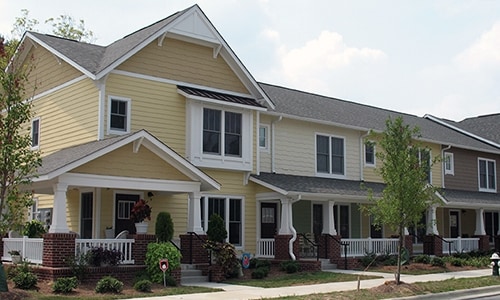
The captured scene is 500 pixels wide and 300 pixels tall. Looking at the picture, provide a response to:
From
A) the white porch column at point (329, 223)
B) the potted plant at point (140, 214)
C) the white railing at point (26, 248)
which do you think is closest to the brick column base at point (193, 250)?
the potted plant at point (140, 214)

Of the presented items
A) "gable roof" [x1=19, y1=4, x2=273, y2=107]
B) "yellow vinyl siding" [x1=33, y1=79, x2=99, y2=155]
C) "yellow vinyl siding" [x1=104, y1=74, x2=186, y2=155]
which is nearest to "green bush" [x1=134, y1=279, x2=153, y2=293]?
"yellow vinyl siding" [x1=33, y1=79, x2=99, y2=155]

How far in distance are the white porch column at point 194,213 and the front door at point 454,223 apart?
66.2 ft

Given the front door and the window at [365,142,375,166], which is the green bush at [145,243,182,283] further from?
the front door

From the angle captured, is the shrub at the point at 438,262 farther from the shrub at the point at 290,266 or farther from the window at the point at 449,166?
the window at the point at 449,166

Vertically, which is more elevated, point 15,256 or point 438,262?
point 15,256

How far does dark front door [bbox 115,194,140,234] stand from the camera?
875 inches

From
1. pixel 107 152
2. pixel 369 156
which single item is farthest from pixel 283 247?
pixel 369 156

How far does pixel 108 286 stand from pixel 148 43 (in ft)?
31.2

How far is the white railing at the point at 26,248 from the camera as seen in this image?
19.4 metres

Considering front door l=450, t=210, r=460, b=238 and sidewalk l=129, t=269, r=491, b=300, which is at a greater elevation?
front door l=450, t=210, r=460, b=238

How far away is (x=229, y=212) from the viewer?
2569 cm

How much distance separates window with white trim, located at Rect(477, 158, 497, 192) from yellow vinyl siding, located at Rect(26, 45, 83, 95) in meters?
25.0

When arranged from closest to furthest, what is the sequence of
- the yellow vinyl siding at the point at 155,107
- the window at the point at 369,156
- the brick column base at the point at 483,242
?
the yellow vinyl siding at the point at 155,107
the window at the point at 369,156
the brick column base at the point at 483,242

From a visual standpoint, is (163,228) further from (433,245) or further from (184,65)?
(433,245)
